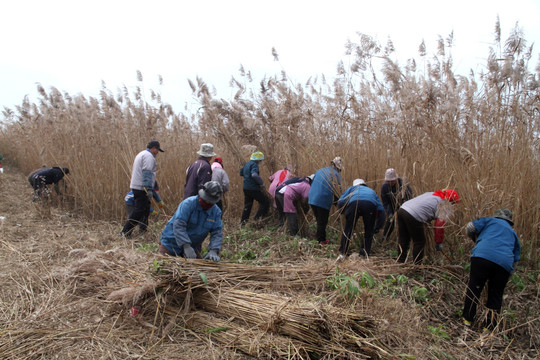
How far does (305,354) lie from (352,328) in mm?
379

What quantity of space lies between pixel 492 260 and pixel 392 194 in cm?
178

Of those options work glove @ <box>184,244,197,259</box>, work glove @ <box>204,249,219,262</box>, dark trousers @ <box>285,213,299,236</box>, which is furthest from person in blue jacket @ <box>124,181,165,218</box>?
work glove @ <box>204,249,219,262</box>

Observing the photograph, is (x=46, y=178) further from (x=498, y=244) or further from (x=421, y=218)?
(x=498, y=244)

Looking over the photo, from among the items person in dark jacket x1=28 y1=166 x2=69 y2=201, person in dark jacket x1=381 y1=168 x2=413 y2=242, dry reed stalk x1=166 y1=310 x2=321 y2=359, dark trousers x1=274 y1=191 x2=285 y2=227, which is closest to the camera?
dry reed stalk x1=166 y1=310 x2=321 y2=359

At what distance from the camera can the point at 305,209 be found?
23.1ft

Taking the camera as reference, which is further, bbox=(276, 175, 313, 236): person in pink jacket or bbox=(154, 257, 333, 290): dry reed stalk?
bbox=(276, 175, 313, 236): person in pink jacket

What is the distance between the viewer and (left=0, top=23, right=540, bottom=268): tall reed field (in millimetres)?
5012

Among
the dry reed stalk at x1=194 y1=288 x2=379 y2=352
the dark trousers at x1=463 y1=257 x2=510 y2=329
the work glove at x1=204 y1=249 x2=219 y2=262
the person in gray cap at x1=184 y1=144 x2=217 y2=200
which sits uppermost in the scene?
the person in gray cap at x1=184 y1=144 x2=217 y2=200

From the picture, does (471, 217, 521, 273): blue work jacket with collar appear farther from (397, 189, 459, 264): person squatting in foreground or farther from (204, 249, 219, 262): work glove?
(204, 249, 219, 262): work glove

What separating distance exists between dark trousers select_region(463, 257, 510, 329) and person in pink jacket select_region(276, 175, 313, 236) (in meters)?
3.00

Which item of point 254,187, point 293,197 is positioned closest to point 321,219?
point 293,197

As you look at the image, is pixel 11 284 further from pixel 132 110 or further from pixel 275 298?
pixel 132 110

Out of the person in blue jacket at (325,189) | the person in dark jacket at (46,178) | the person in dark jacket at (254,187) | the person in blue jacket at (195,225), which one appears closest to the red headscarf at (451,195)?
the person in blue jacket at (325,189)

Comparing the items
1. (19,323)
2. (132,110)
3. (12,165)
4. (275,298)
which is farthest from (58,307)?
(12,165)
